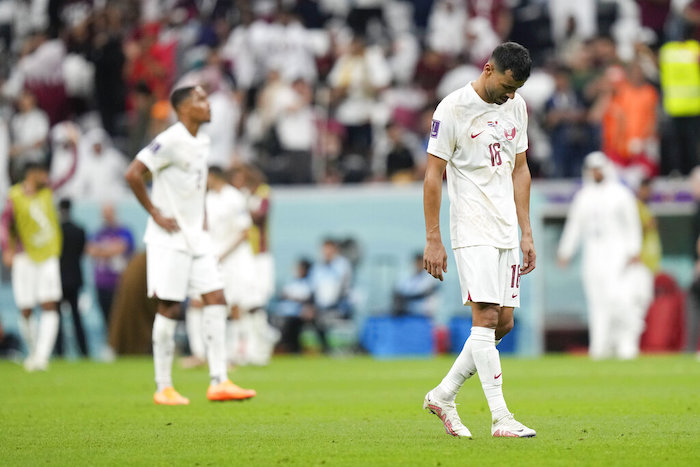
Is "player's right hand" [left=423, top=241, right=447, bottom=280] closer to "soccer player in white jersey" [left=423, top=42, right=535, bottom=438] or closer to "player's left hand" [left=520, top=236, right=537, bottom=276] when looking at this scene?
"soccer player in white jersey" [left=423, top=42, right=535, bottom=438]

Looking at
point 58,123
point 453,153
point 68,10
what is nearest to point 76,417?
point 453,153

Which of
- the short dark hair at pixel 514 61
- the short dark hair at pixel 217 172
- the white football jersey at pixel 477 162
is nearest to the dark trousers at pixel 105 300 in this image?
the short dark hair at pixel 217 172

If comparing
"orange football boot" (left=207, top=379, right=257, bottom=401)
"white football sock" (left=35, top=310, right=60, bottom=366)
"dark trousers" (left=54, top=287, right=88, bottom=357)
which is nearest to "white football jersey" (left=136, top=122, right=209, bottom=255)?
"orange football boot" (left=207, top=379, right=257, bottom=401)

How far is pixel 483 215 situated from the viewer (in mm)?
8039

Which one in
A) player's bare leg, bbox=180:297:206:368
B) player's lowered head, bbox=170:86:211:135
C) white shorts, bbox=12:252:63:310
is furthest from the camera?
white shorts, bbox=12:252:63:310

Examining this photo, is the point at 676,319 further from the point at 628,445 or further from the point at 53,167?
the point at 628,445

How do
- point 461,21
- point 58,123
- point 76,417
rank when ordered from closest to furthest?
point 76,417
point 461,21
point 58,123

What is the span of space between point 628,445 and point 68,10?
74.4 feet

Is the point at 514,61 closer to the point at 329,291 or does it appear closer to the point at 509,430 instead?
the point at 509,430

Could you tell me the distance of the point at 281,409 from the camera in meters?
10.7

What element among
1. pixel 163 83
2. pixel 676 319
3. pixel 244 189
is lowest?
pixel 676 319

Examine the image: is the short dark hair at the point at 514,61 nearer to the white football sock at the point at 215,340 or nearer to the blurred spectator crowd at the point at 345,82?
the white football sock at the point at 215,340

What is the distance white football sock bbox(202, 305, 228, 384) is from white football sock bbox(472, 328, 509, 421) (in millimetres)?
3845

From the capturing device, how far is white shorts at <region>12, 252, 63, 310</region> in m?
18.9
